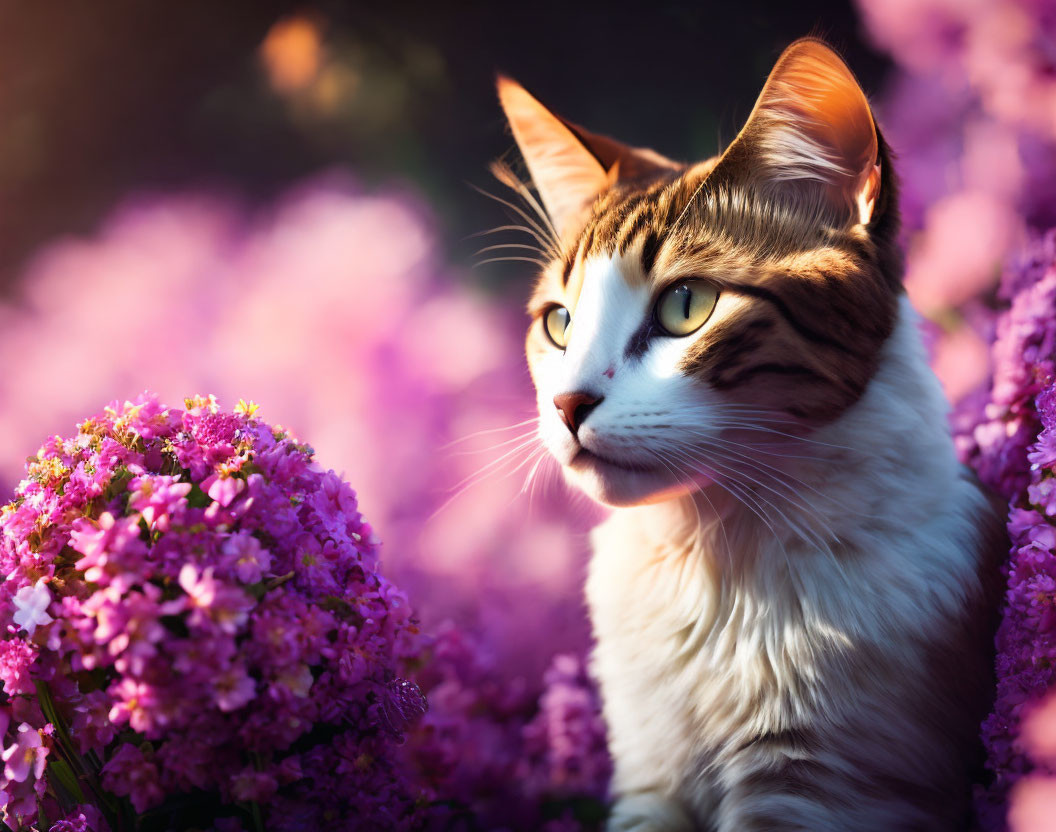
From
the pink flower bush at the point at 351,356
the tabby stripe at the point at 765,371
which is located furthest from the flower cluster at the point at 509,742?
the tabby stripe at the point at 765,371

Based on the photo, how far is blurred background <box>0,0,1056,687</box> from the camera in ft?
4.05

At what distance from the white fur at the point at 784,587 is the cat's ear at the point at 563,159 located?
21 centimetres

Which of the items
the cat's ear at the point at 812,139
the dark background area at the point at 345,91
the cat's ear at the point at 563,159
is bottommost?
the cat's ear at the point at 812,139

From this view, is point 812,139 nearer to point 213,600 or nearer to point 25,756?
point 213,600

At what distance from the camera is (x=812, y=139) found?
2.52 ft

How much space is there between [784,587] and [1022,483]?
1.14 feet

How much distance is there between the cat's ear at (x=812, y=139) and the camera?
726mm

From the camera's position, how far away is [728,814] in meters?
0.75

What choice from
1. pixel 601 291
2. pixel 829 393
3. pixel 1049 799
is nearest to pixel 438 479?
pixel 601 291

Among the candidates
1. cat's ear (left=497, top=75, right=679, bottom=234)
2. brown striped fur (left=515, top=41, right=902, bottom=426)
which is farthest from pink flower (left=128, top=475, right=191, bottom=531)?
cat's ear (left=497, top=75, right=679, bottom=234)

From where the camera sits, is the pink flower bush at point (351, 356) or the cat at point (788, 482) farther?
the pink flower bush at point (351, 356)

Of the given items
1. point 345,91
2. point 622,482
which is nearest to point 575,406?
point 622,482

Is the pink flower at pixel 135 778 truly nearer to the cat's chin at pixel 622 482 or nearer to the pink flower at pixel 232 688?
the pink flower at pixel 232 688

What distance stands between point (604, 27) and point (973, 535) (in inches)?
35.6
